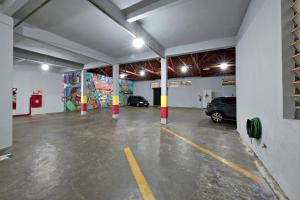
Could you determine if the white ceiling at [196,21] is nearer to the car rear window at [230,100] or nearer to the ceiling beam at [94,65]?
the car rear window at [230,100]

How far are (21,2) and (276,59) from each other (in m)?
4.98

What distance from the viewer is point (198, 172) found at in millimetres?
2258

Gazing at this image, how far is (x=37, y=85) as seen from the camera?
942 cm

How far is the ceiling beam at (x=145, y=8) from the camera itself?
287 cm

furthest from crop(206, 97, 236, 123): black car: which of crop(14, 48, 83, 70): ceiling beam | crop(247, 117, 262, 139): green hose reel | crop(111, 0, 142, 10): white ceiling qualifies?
crop(14, 48, 83, 70): ceiling beam

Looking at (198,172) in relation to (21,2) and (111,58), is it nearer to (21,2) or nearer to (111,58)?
(21,2)

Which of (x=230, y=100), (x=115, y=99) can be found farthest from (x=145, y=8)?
(x=115, y=99)

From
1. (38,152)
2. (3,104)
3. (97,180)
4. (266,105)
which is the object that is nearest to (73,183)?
(97,180)

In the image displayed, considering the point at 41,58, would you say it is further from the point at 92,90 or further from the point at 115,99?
the point at 92,90

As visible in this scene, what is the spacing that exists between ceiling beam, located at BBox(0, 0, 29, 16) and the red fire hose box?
8.01m

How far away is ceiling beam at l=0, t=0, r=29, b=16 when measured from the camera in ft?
9.10

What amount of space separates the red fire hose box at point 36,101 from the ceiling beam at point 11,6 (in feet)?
26.3

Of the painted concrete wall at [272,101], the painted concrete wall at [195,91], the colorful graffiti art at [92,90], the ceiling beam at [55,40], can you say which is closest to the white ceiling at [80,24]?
the ceiling beam at [55,40]

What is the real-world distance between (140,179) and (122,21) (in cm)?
367
